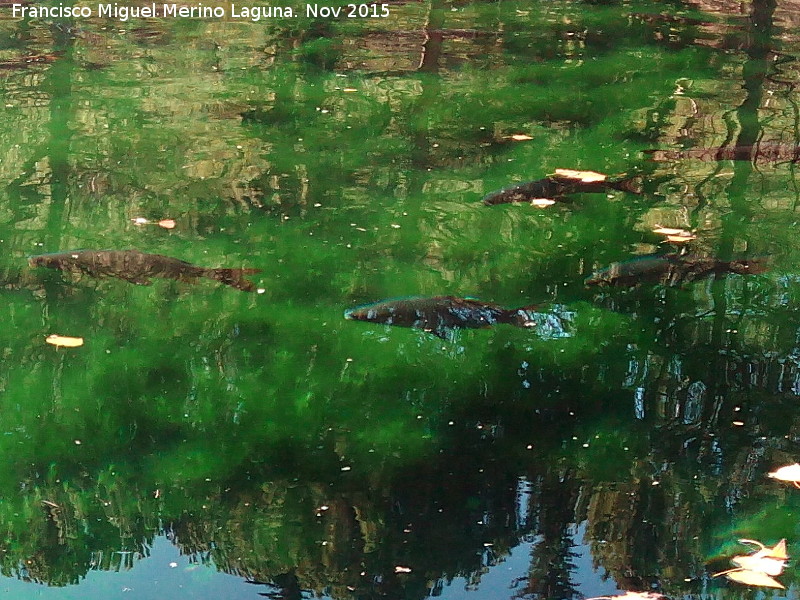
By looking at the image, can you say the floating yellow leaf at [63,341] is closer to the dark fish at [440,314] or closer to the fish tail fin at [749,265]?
the dark fish at [440,314]

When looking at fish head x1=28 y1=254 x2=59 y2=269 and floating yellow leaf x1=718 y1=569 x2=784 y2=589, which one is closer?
floating yellow leaf x1=718 y1=569 x2=784 y2=589

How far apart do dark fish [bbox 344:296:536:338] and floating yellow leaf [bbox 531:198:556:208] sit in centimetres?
113

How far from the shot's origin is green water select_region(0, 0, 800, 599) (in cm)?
260

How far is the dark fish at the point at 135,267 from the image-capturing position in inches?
161

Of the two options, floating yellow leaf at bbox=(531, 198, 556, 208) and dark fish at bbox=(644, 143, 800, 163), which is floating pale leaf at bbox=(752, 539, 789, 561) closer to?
floating yellow leaf at bbox=(531, 198, 556, 208)

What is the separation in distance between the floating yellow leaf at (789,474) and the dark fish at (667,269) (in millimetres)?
1300

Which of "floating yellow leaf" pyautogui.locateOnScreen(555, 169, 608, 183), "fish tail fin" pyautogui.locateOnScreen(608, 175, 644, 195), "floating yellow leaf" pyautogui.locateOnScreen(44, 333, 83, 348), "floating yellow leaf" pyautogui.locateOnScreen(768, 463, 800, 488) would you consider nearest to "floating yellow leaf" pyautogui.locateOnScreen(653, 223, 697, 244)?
"fish tail fin" pyautogui.locateOnScreen(608, 175, 644, 195)

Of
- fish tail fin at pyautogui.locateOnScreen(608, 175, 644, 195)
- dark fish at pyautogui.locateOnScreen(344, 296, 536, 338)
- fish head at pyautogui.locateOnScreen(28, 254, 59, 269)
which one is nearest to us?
dark fish at pyautogui.locateOnScreen(344, 296, 536, 338)

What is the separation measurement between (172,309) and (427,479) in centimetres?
148

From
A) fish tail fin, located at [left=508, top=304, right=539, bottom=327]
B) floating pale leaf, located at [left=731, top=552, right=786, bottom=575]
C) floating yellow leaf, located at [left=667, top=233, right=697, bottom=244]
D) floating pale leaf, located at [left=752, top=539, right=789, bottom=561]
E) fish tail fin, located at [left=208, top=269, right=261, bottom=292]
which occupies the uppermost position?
floating yellow leaf, located at [left=667, top=233, right=697, bottom=244]

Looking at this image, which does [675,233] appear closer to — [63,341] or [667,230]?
[667,230]

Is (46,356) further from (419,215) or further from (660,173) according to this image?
(660,173)

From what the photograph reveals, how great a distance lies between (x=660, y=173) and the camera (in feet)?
17.8

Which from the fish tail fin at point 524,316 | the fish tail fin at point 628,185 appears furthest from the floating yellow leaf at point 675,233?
the fish tail fin at point 524,316
